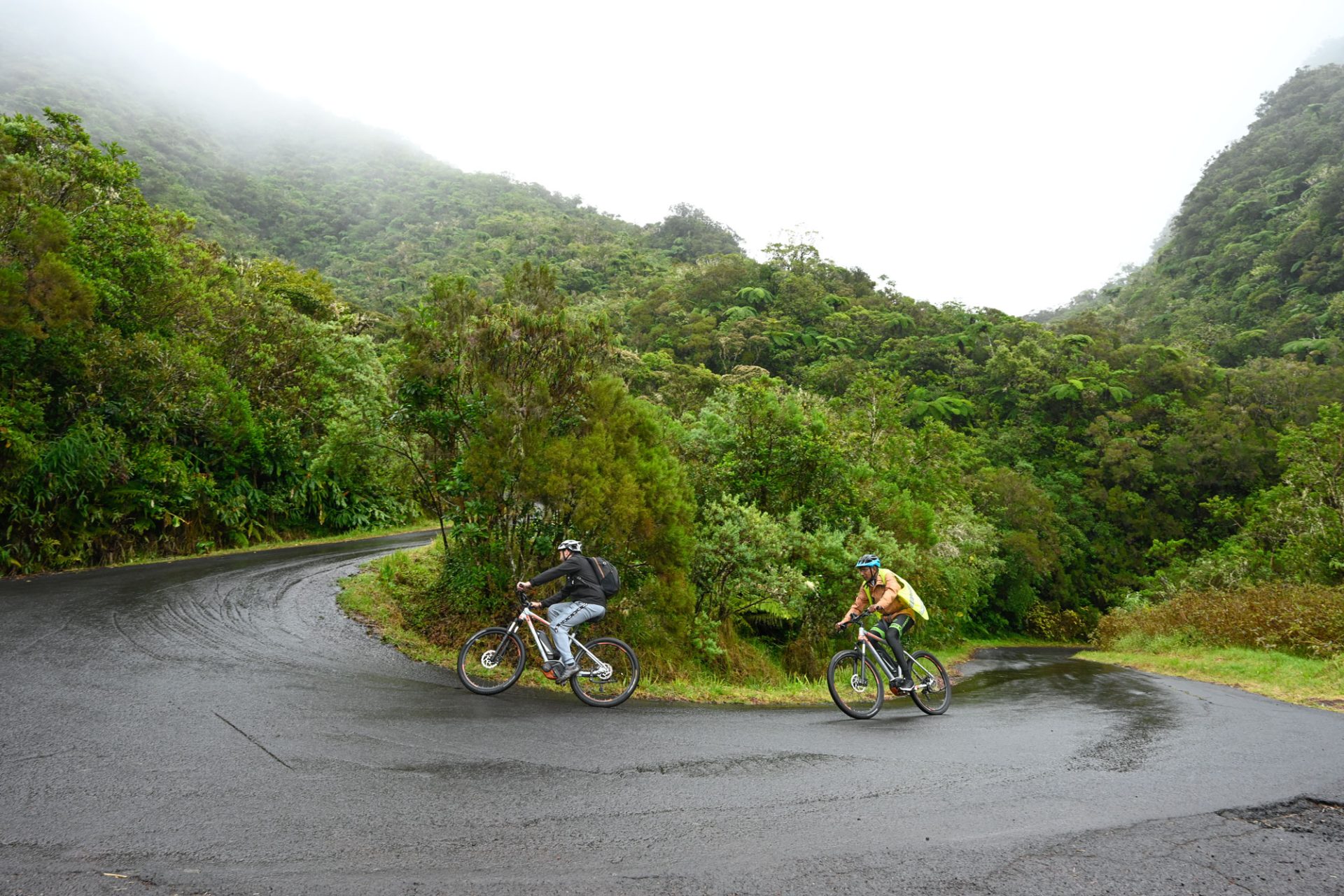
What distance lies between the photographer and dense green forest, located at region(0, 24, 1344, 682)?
984 cm

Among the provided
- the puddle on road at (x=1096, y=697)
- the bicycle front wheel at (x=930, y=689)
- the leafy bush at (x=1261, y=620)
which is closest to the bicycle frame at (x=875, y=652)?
the bicycle front wheel at (x=930, y=689)

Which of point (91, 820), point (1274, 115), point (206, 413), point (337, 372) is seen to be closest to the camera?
point (91, 820)

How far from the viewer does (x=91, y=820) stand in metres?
4.00

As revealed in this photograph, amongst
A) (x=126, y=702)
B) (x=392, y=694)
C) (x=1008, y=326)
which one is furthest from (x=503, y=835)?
(x=1008, y=326)

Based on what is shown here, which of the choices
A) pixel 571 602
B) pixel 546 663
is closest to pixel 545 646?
pixel 546 663

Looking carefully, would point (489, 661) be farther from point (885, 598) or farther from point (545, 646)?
point (885, 598)

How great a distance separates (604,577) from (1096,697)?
28.9 ft

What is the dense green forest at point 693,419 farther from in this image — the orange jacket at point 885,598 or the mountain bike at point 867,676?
the orange jacket at point 885,598

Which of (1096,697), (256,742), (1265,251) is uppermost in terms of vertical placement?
(1265,251)

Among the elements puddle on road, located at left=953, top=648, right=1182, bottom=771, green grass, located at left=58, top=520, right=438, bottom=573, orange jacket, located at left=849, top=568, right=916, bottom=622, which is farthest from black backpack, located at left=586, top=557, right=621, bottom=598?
green grass, located at left=58, top=520, right=438, bottom=573

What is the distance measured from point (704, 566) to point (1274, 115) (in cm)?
10493

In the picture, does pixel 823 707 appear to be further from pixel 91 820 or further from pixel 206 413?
pixel 206 413

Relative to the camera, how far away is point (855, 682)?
8.73 meters

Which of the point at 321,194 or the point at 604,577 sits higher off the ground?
the point at 321,194
